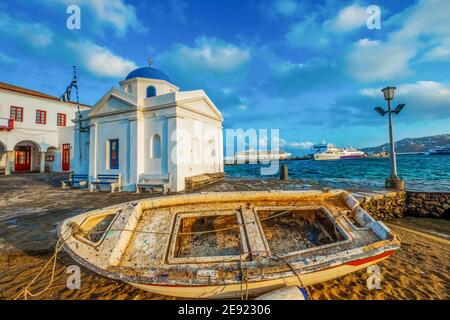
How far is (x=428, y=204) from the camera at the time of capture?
8.27m

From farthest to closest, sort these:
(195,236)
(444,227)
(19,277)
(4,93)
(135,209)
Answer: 1. (4,93)
2. (444,227)
3. (195,236)
4. (135,209)
5. (19,277)

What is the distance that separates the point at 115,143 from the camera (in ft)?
37.1

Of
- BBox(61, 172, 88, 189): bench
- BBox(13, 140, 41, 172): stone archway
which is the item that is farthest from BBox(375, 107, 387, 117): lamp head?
BBox(13, 140, 41, 172): stone archway

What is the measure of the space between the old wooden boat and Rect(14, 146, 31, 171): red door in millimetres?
27876

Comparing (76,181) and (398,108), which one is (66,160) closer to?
(76,181)

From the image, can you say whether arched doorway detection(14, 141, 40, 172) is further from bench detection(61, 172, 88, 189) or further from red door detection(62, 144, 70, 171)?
bench detection(61, 172, 88, 189)

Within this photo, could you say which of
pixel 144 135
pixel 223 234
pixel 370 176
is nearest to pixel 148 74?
pixel 144 135

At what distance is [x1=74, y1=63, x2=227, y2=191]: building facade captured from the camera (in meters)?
10.2

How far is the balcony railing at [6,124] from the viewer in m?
18.2

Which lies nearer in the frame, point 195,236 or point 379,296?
point 379,296

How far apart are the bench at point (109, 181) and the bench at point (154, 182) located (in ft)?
4.27

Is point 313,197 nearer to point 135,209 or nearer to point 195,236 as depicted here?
point 195,236

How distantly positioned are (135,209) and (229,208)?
188 cm
